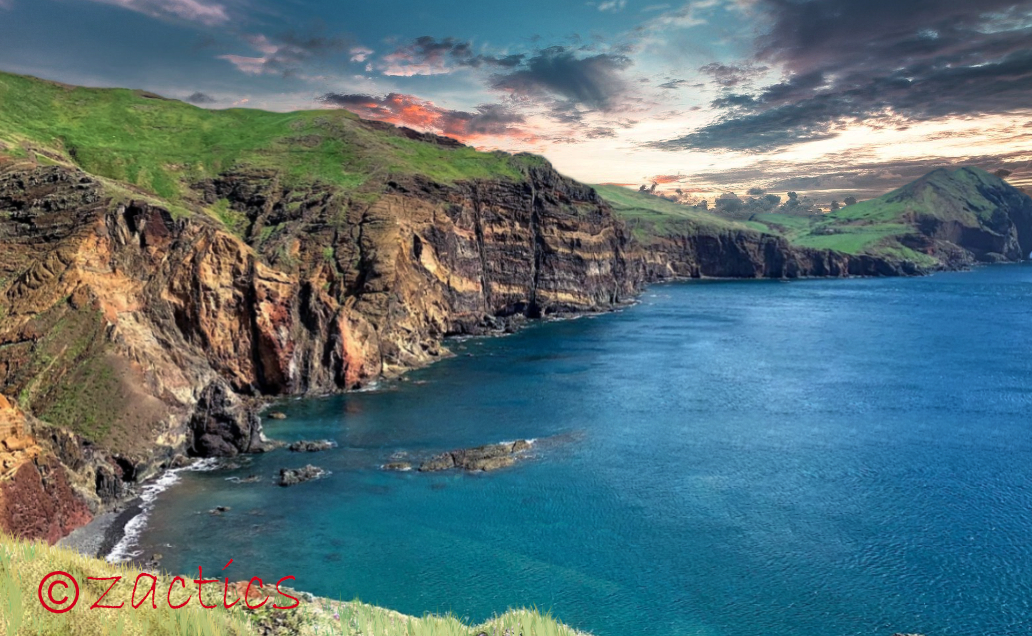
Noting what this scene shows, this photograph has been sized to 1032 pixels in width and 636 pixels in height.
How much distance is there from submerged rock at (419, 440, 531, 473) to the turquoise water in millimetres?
1741

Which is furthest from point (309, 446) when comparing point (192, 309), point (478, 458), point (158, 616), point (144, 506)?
point (158, 616)

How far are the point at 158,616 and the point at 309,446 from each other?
2115 inches

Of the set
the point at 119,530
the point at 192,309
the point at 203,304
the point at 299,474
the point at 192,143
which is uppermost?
the point at 192,143

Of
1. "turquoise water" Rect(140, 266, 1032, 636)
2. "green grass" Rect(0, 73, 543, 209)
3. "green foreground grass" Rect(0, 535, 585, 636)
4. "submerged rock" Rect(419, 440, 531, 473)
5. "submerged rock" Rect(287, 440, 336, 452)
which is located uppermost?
"green grass" Rect(0, 73, 543, 209)

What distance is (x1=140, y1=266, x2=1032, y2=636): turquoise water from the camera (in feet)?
137

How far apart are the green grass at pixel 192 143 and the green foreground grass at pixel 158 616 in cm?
11199

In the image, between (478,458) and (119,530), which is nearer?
(119,530)

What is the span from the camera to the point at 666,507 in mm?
55656

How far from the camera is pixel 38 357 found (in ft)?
197

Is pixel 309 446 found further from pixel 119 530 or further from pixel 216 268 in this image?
pixel 216 268

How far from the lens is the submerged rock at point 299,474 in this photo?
59.9m

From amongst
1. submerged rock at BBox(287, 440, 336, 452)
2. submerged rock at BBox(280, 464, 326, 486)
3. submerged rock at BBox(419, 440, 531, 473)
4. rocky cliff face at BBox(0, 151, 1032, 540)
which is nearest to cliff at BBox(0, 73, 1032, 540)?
rocky cliff face at BBox(0, 151, 1032, 540)

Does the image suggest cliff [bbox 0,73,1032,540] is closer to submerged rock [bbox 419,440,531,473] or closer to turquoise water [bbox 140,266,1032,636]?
turquoise water [bbox 140,266,1032,636]

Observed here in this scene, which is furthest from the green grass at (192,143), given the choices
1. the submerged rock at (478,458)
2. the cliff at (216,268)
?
the submerged rock at (478,458)
